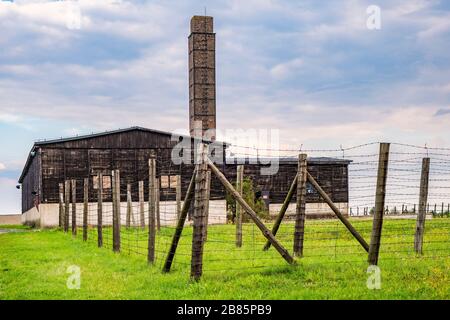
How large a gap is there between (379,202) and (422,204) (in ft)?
13.8

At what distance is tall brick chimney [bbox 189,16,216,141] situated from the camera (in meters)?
54.4

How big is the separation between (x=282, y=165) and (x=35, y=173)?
22180 millimetres

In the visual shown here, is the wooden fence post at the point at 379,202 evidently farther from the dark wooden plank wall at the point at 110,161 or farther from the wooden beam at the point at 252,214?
the dark wooden plank wall at the point at 110,161

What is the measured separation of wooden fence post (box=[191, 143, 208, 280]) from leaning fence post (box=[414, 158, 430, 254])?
704 cm

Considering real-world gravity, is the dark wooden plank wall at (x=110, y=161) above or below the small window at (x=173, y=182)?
above

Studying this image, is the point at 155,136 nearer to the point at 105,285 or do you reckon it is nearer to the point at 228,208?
the point at 228,208

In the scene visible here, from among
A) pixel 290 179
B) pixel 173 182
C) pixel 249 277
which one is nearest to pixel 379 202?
pixel 249 277

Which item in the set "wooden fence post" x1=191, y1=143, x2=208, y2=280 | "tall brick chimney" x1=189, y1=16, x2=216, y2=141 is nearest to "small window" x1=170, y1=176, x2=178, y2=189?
"tall brick chimney" x1=189, y1=16, x2=216, y2=141

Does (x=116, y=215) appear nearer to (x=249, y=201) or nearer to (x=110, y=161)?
(x=249, y=201)

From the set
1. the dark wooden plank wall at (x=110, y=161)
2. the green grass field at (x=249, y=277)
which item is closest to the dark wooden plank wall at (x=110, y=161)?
the dark wooden plank wall at (x=110, y=161)

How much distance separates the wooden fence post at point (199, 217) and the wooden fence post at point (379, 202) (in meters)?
3.72

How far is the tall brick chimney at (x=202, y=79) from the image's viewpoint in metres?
54.4
